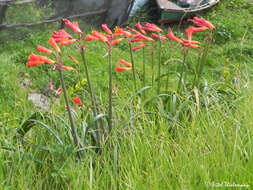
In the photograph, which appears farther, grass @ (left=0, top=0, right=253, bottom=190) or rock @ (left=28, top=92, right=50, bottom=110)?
rock @ (left=28, top=92, right=50, bottom=110)

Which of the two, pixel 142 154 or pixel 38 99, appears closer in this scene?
pixel 142 154

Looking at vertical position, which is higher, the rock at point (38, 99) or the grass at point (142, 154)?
the grass at point (142, 154)

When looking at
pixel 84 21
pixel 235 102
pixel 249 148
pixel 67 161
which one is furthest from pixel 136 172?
pixel 84 21

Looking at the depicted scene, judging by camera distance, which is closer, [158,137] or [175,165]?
[175,165]

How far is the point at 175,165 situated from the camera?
2410 mm

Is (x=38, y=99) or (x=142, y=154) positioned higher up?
(x=142, y=154)

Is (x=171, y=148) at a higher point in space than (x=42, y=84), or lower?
higher

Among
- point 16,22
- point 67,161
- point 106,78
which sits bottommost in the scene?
point 106,78

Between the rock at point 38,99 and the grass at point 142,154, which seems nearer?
the grass at point 142,154

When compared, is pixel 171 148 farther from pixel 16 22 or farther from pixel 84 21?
pixel 84 21

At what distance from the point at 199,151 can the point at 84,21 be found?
5909 millimetres

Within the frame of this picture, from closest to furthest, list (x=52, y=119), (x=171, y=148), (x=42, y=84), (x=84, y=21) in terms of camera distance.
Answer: (x=171, y=148) → (x=52, y=119) → (x=42, y=84) → (x=84, y=21)

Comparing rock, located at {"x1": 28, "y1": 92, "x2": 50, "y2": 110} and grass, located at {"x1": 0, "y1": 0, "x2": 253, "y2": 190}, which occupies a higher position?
grass, located at {"x1": 0, "y1": 0, "x2": 253, "y2": 190}

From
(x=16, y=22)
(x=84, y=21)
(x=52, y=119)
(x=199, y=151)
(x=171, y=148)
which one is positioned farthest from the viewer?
(x=84, y=21)
